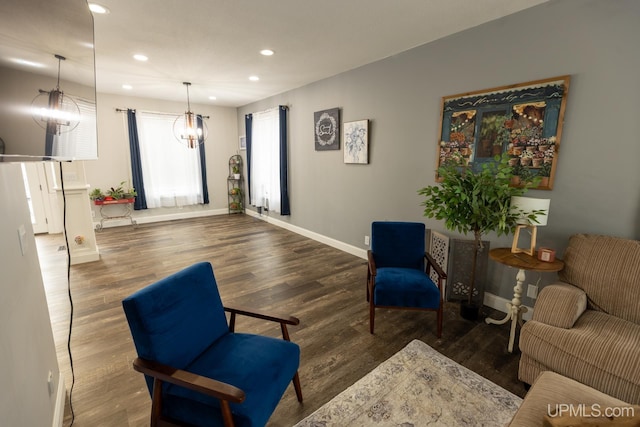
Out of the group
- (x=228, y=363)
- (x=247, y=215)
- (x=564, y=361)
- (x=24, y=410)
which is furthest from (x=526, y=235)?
(x=247, y=215)

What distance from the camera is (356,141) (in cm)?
399

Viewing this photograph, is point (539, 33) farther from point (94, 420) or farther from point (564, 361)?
point (94, 420)

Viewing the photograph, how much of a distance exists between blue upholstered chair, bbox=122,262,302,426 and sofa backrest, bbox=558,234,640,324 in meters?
2.01

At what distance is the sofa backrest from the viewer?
71.8 inches

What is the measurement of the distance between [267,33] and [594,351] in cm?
340

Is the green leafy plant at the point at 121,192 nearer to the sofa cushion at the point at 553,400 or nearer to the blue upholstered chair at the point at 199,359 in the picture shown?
the blue upholstered chair at the point at 199,359

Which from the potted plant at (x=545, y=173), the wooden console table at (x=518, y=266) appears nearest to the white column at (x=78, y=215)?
the wooden console table at (x=518, y=266)

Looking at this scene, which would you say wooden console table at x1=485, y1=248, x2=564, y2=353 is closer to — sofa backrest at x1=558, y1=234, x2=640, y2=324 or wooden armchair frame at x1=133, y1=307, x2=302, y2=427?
sofa backrest at x1=558, y1=234, x2=640, y2=324

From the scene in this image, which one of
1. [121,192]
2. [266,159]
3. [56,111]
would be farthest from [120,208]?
[56,111]

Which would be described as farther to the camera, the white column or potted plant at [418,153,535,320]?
the white column

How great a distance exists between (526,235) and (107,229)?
270 inches

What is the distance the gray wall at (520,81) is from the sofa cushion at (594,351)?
793mm

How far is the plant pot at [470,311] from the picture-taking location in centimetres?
263

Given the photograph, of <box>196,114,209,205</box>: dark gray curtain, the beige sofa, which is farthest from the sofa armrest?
<box>196,114,209,205</box>: dark gray curtain
